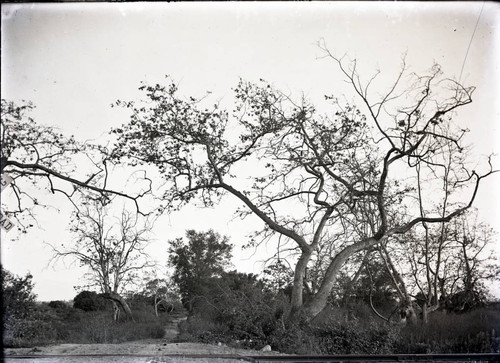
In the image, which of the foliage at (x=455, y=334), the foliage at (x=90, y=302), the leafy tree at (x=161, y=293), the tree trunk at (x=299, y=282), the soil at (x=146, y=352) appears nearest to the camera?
the soil at (x=146, y=352)

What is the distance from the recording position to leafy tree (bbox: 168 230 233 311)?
29.8 ft

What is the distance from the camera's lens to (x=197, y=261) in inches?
362

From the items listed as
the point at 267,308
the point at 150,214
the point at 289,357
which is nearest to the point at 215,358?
the point at 289,357

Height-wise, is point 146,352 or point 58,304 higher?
point 58,304

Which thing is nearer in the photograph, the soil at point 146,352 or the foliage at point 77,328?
the soil at point 146,352

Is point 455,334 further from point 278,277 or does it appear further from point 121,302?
point 121,302

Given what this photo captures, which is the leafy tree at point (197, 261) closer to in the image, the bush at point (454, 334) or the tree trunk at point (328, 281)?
the tree trunk at point (328, 281)

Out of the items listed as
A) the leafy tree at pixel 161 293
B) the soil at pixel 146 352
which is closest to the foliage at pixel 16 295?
the soil at pixel 146 352

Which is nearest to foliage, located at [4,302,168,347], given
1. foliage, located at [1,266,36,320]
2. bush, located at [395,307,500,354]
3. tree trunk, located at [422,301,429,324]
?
foliage, located at [1,266,36,320]

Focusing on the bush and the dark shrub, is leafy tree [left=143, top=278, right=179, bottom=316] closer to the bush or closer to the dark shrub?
the dark shrub

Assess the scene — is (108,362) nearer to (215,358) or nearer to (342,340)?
(215,358)

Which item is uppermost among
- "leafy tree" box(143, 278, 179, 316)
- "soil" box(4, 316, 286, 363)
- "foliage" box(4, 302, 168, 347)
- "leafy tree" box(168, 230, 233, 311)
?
"leafy tree" box(168, 230, 233, 311)

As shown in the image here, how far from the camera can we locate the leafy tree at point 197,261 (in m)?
9.07

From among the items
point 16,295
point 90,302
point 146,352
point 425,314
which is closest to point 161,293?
point 90,302
